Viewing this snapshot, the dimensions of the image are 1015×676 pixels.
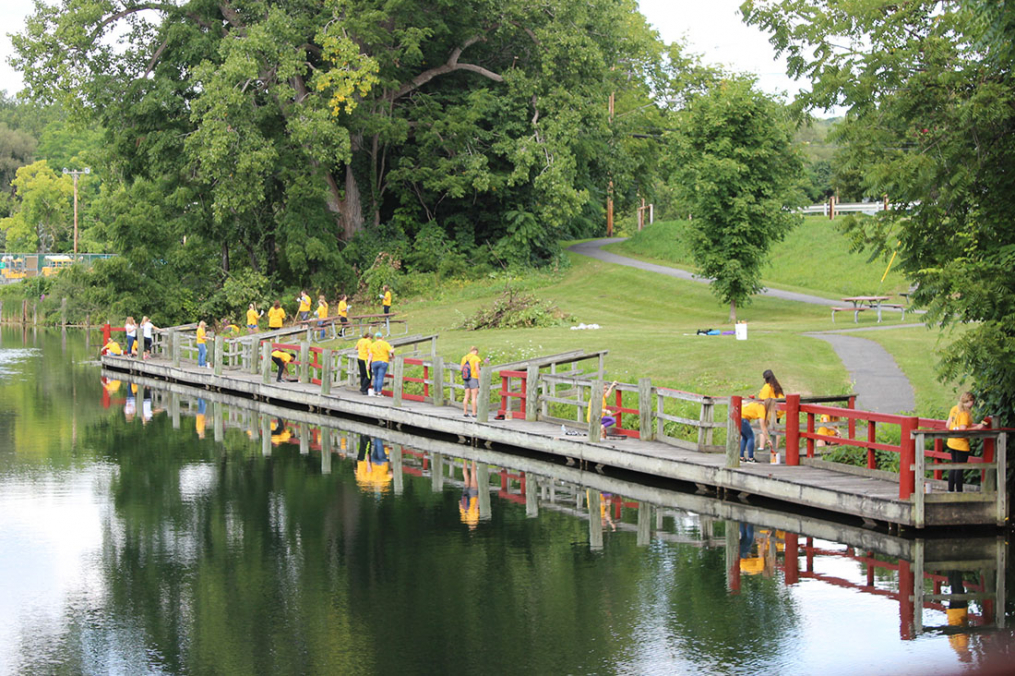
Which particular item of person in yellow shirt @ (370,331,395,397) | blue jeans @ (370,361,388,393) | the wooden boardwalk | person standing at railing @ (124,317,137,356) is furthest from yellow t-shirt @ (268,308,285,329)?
blue jeans @ (370,361,388,393)

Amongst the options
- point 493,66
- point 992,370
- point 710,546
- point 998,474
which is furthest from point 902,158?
point 493,66

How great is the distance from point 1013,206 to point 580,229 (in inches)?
1812

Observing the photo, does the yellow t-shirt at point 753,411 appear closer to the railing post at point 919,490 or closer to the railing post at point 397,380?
the railing post at point 919,490

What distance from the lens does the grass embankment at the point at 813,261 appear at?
49.8m

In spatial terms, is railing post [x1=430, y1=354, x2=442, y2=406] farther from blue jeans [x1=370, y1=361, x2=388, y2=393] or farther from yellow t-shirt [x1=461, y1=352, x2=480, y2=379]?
yellow t-shirt [x1=461, y1=352, x2=480, y2=379]

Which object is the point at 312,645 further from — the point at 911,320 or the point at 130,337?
the point at 130,337

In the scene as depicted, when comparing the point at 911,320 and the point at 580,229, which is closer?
the point at 911,320

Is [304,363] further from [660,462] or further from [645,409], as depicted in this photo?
[660,462]

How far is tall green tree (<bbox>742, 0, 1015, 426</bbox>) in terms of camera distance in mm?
15586

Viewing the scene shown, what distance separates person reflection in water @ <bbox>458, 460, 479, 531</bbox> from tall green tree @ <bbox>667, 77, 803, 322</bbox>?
18191mm

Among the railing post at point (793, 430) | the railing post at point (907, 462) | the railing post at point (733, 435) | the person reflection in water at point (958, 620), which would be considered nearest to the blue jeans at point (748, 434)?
the railing post at point (733, 435)

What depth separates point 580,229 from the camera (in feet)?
203

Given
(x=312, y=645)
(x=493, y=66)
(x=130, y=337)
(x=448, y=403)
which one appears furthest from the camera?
(x=493, y=66)

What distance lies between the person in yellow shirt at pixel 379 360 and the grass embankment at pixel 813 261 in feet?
63.7
